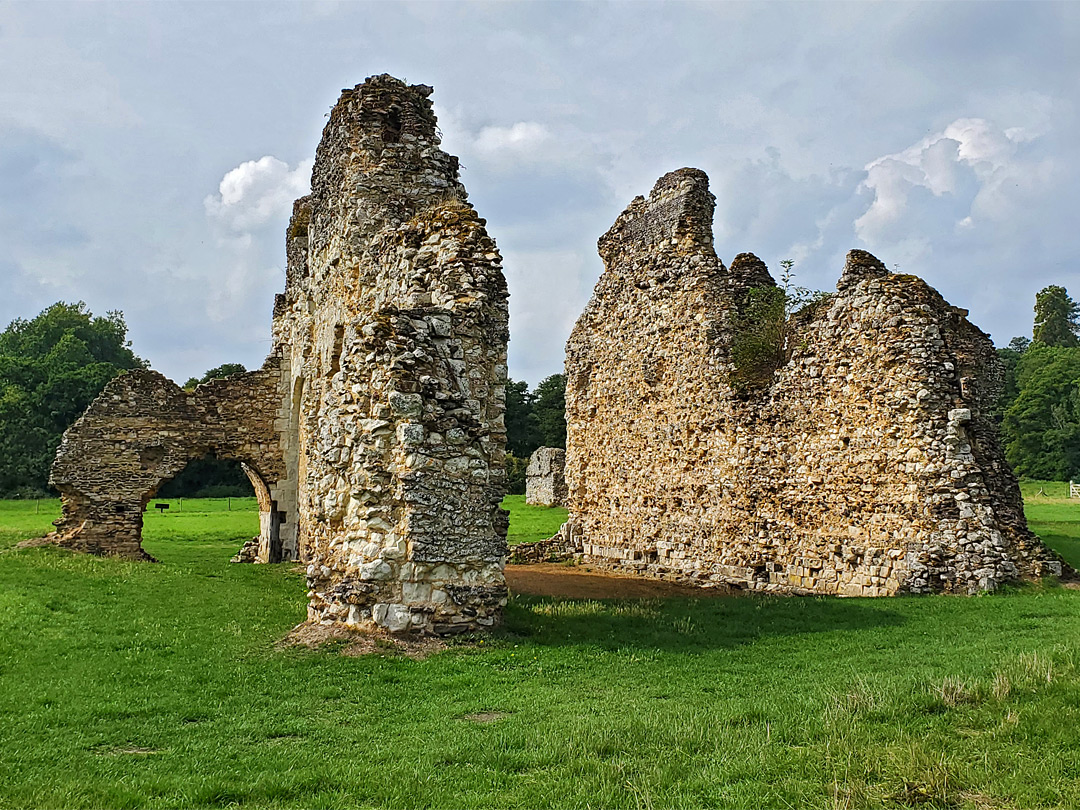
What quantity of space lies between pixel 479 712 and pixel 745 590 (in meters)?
10.0

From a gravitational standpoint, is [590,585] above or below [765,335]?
below

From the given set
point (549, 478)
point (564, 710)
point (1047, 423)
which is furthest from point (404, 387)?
point (1047, 423)

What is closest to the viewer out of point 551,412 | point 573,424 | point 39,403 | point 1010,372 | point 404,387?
point 404,387

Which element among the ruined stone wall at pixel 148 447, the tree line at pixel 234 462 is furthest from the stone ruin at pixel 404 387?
the tree line at pixel 234 462

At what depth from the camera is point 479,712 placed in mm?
6352

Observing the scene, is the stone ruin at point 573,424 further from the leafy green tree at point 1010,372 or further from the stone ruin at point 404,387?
the leafy green tree at point 1010,372

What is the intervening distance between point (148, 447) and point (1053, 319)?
67.5 m

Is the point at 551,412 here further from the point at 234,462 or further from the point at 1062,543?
the point at 1062,543

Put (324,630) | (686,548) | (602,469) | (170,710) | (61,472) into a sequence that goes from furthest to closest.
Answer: (602,469) < (61,472) < (686,548) < (324,630) < (170,710)

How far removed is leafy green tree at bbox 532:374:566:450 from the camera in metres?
54.5

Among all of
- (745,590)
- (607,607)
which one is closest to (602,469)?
(745,590)

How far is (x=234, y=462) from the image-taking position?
144 ft

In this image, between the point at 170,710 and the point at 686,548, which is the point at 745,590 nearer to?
the point at 686,548

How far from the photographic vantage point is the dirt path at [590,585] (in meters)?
14.3
